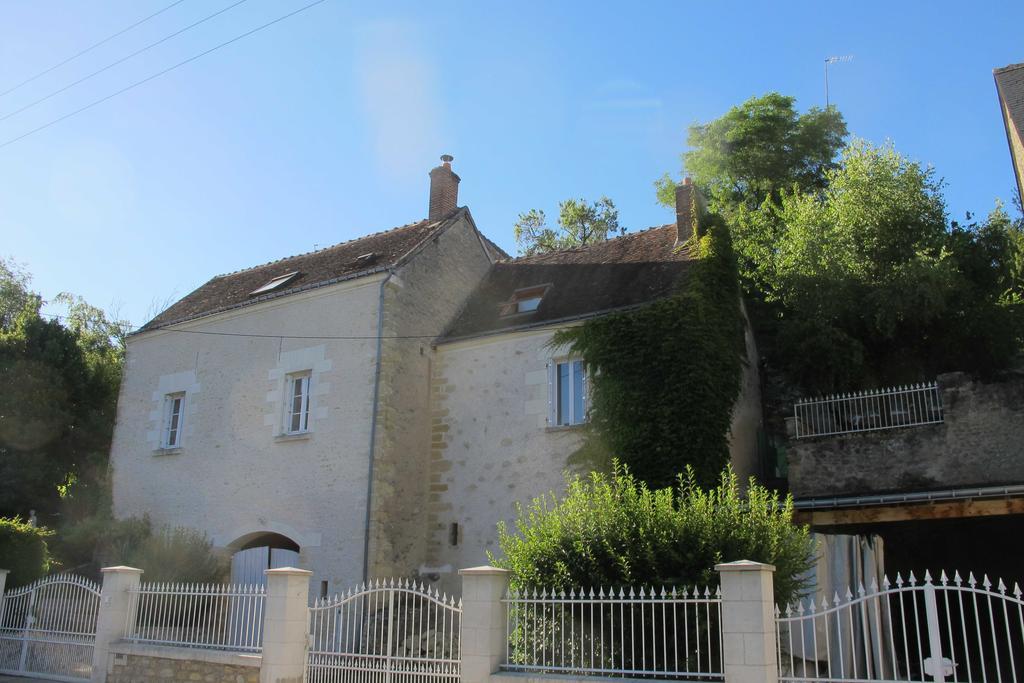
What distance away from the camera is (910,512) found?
398 inches

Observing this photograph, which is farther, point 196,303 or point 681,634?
point 196,303

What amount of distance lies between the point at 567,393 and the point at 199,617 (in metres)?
6.23

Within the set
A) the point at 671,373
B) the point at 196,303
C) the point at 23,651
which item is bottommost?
the point at 23,651

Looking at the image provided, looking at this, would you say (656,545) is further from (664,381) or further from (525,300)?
(525,300)

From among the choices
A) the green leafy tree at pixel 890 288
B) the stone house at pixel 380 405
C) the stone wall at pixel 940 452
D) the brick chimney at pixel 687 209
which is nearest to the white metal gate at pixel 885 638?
the stone wall at pixel 940 452

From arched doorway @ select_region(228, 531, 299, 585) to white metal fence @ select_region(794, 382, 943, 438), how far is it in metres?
8.82

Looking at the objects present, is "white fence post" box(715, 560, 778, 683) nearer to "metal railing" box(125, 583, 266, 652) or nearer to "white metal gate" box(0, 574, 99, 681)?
"metal railing" box(125, 583, 266, 652)

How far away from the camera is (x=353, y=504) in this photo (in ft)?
43.8

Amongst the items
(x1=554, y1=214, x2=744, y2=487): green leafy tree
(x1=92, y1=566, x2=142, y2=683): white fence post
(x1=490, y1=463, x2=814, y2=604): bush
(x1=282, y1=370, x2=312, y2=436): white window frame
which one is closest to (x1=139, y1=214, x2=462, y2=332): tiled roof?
(x1=282, y1=370, x2=312, y2=436): white window frame

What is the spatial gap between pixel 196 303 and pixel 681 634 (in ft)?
46.9

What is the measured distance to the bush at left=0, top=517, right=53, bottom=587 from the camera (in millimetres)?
13086

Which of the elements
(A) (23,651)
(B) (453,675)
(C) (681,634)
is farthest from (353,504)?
(C) (681,634)

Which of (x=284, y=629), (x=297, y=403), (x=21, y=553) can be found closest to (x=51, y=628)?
(x=21, y=553)

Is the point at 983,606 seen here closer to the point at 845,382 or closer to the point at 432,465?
the point at 845,382
